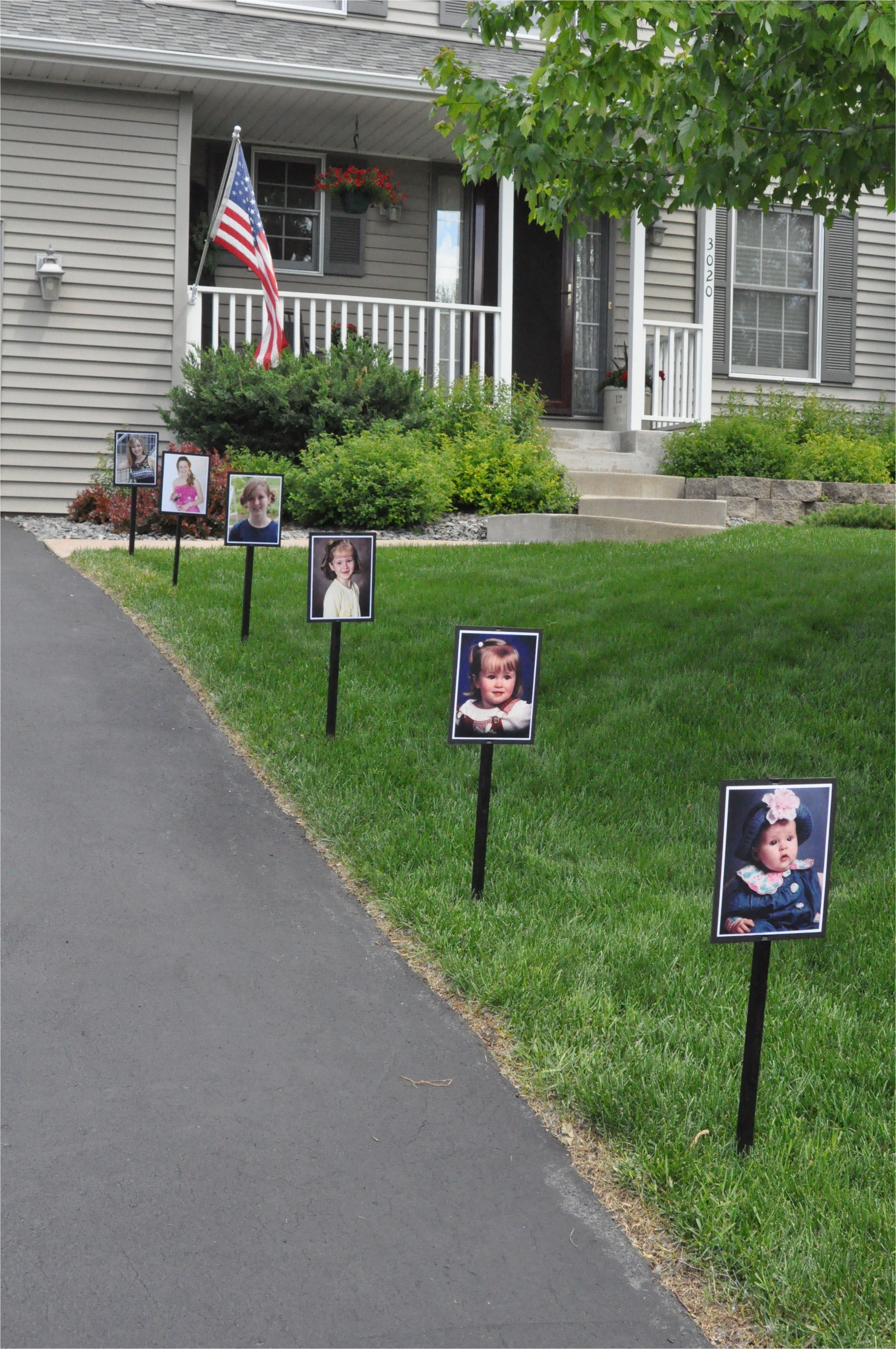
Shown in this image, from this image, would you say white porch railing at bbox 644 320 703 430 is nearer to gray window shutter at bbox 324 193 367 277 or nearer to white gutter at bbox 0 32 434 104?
gray window shutter at bbox 324 193 367 277

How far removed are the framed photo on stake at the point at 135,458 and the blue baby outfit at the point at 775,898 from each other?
7068 millimetres

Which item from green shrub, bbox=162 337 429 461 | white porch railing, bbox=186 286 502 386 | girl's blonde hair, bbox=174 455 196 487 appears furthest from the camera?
white porch railing, bbox=186 286 502 386

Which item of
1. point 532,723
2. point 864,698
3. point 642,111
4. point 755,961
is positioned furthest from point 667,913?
point 642,111

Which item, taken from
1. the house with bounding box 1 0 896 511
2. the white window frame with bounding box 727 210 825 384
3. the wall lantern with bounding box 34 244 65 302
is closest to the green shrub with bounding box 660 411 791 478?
the house with bounding box 1 0 896 511

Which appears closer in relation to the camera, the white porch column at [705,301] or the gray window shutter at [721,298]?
the white porch column at [705,301]

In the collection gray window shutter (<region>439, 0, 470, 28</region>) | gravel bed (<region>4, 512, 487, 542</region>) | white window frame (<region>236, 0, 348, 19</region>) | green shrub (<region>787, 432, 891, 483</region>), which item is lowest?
gravel bed (<region>4, 512, 487, 542</region>)

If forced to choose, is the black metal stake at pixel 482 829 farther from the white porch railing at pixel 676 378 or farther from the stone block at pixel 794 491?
the white porch railing at pixel 676 378

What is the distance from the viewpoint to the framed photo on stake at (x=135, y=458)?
29.8ft

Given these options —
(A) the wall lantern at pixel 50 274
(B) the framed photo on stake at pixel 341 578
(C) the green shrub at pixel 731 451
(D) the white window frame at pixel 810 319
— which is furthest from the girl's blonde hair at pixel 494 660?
(D) the white window frame at pixel 810 319

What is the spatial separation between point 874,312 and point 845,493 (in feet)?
14.7

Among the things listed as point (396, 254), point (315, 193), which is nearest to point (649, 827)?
point (396, 254)

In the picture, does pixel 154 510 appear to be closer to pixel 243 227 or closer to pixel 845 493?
pixel 243 227

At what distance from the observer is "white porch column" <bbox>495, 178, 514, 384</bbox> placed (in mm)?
13734

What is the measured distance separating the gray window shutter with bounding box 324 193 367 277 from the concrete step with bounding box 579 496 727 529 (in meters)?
4.72
